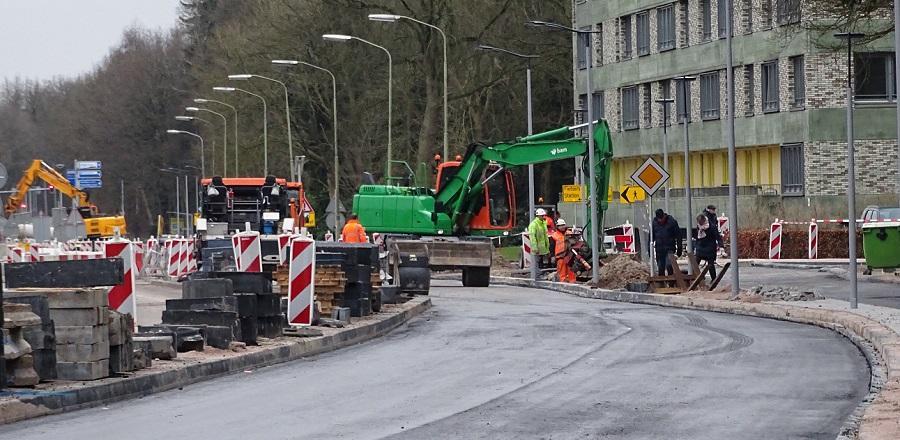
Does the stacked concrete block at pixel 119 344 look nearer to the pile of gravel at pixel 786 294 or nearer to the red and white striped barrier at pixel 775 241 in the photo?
the pile of gravel at pixel 786 294

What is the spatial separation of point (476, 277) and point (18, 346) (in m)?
27.4

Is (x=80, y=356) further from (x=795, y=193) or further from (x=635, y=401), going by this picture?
(x=795, y=193)

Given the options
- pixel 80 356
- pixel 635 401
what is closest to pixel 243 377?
pixel 80 356

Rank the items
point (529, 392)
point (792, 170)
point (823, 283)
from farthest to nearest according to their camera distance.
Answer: point (792, 170) → point (823, 283) → point (529, 392)

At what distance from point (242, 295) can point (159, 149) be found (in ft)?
331

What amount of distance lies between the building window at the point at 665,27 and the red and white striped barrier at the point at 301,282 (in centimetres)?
4950

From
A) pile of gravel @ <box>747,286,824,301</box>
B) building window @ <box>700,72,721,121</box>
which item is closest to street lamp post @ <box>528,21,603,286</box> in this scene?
pile of gravel @ <box>747,286,824,301</box>

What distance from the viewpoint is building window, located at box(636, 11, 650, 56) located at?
72188mm

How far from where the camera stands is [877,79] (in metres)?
59.6

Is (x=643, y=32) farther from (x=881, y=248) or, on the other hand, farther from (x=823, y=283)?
(x=823, y=283)

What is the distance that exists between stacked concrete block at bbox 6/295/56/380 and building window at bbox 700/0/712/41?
178 feet

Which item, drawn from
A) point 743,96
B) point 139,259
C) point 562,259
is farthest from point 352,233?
point 743,96

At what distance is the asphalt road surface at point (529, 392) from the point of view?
1205cm

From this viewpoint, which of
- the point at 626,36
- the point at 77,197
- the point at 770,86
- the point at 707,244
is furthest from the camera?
the point at 626,36
